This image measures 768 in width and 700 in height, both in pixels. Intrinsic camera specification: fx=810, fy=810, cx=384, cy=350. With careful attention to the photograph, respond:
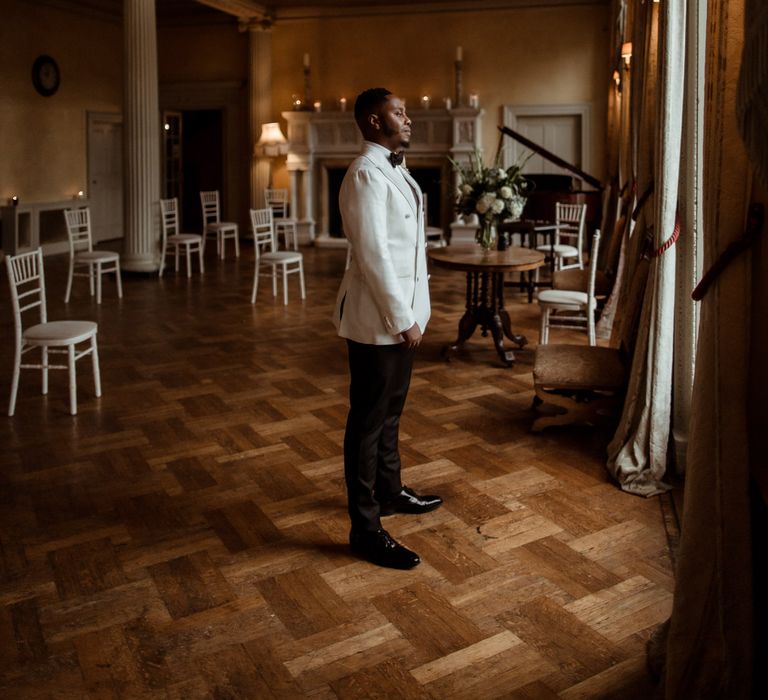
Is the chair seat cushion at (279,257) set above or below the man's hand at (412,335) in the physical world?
above

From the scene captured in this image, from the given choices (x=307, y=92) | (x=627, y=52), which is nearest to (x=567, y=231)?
(x=627, y=52)

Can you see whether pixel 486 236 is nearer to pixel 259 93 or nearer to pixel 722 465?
pixel 722 465

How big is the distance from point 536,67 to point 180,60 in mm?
5939

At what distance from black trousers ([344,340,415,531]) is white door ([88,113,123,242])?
10.8 metres

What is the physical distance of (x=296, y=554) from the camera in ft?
9.75

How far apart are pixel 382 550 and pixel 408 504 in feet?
1.41

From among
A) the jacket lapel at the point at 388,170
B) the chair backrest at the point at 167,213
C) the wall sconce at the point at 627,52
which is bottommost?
the jacket lapel at the point at 388,170

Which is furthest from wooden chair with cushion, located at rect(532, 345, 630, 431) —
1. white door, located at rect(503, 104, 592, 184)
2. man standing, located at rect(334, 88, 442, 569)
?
white door, located at rect(503, 104, 592, 184)

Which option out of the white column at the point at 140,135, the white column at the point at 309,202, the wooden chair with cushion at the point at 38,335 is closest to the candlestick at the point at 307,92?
the white column at the point at 309,202

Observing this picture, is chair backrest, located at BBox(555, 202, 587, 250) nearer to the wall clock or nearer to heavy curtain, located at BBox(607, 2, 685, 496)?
heavy curtain, located at BBox(607, 2, 685, 496)

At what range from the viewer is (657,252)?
12.1 feet

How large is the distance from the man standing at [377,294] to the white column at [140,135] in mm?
7314

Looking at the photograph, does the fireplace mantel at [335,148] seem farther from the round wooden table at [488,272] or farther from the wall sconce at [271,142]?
the round wooden table at [488,272]

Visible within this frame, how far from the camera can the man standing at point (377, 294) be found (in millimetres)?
2658
